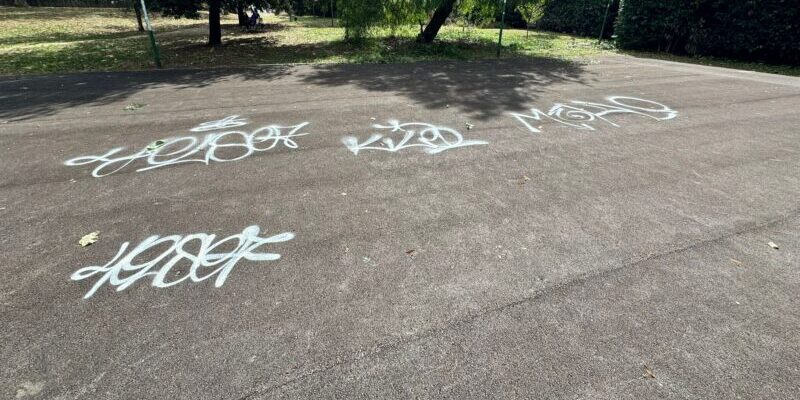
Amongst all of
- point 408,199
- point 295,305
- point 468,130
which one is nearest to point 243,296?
point 295,305

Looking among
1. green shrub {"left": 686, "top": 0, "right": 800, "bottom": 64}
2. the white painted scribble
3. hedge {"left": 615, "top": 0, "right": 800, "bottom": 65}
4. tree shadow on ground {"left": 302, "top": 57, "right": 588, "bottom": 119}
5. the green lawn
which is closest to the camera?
the white painted scribble

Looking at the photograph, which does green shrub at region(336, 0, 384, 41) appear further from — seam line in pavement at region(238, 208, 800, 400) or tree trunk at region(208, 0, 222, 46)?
seam line in pavement at region(238, 208, 800, 400)

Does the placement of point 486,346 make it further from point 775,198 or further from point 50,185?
point 50,185

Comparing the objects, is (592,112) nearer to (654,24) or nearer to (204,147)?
(204,147)

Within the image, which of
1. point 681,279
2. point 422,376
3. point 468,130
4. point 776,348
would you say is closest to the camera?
point 422,376

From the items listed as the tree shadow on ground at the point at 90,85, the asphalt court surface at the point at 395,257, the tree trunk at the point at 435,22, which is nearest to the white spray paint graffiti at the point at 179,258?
the asphalt court surface at the point at 395,257

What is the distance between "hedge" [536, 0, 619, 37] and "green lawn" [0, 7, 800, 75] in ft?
4.51

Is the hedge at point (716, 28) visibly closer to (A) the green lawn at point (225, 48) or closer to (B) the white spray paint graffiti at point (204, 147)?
(A) the green lawn at point (225, 48)

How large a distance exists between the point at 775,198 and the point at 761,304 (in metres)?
2.46

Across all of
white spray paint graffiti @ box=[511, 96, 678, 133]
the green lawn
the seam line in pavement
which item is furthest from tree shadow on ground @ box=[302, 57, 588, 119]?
the seam line in pavement

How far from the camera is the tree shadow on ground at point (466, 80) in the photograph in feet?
27.2

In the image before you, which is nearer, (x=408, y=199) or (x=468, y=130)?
(x=408, y=199)

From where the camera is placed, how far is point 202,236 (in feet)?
11.8

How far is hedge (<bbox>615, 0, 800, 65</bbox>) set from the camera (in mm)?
13498
